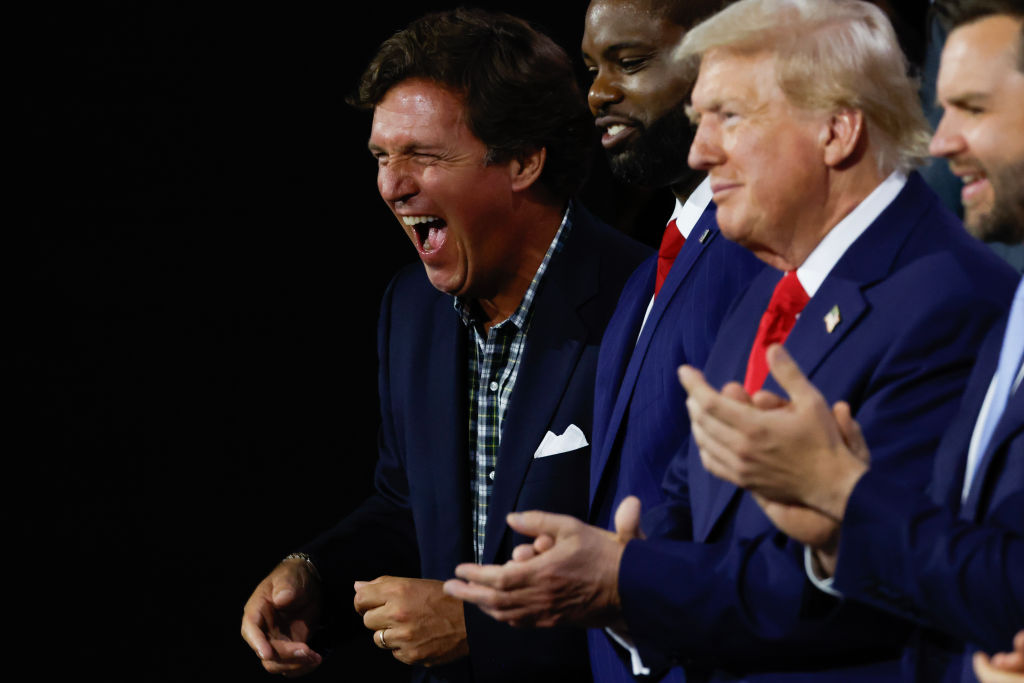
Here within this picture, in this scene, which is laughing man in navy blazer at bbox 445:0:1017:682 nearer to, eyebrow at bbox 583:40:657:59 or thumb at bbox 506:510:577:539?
thumb at bbox 506:510:577:539

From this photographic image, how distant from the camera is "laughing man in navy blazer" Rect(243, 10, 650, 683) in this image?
242 centimetres

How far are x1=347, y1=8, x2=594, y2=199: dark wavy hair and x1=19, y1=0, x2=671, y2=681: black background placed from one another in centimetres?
84

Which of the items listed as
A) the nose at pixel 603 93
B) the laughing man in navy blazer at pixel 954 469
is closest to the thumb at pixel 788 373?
the laughing man in navy blazer at pixel 954 469

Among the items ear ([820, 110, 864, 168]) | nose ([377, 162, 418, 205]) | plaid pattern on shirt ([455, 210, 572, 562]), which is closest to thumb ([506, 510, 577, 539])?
ear ([820, 110, 864, 168])

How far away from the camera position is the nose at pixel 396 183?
8.30ft

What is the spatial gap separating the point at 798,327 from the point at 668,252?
1.89ft

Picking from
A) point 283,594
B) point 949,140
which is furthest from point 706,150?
point 283,594

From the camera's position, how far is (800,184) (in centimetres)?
172

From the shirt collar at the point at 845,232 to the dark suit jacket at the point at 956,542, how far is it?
1.01 feet

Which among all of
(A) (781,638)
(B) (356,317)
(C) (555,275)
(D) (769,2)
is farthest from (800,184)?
(B) (356,317)

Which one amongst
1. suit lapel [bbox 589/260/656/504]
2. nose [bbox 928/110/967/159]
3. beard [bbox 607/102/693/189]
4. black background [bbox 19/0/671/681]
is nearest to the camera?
nose [bbox 928/110/967/159]

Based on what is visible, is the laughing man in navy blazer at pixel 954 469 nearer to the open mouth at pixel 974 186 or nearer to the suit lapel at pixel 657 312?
the open mouth at pixel 974 186

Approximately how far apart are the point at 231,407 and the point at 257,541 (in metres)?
0.39

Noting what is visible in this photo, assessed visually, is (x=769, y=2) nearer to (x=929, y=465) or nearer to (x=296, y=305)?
(x=929, y=465)
